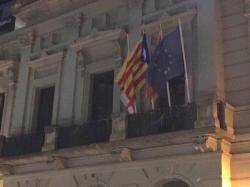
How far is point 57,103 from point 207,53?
19.1 feet

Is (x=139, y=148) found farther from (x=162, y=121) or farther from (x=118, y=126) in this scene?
(x=162, y=121)

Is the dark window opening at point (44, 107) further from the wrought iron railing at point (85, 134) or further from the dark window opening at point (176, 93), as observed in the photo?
the dark window opening at point (176, 93)

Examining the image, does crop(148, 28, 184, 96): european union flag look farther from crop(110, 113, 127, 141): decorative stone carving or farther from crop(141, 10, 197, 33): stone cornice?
crop(110, 113, 127, 141): decorative stone carving

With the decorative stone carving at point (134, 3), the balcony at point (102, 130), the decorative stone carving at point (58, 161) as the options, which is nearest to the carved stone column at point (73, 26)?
the decorative stone carving at point (134, 3)

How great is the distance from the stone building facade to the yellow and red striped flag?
468 mm

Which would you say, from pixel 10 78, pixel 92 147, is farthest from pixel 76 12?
pixel 92 147

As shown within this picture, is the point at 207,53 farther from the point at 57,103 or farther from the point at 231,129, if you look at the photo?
the point at 57,103

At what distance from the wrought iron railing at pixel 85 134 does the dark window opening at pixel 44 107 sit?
1938 millimetres

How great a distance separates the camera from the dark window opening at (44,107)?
1842 cm

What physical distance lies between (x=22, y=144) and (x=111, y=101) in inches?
135

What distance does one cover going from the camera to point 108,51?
1725 cm

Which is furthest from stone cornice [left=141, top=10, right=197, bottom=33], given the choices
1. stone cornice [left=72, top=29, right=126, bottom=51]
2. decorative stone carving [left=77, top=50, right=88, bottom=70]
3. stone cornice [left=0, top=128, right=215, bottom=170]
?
stone cornice [left=0, top=128, right=215, bottom=170]

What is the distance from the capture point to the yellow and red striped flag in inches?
599

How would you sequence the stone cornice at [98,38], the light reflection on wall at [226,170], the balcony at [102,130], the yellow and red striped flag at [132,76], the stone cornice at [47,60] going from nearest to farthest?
the light reflection on wall at [226,170], the balcony at [102,130], the yellow and red striped flag at [132,76], the stone cornice at [98,38], the stone cornice at [47,60]
